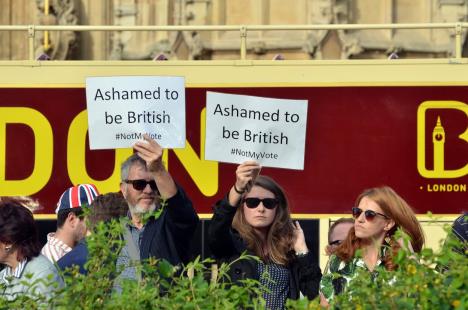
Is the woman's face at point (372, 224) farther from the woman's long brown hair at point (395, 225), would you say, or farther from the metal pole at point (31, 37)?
the metal pole at point (31, 37)

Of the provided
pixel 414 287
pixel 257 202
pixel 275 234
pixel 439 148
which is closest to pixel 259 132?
pixel 257 202

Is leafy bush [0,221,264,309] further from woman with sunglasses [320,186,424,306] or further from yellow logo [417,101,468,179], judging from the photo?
yellow logo [417,101,468,179]

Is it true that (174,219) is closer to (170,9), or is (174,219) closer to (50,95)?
(50,95)

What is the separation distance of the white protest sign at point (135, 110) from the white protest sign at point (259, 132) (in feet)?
0.92

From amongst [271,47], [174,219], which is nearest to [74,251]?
[174,219]

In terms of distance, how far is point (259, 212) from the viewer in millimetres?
10062

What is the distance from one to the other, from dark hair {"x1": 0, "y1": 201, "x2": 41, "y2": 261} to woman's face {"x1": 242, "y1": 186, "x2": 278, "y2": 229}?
1.53 m

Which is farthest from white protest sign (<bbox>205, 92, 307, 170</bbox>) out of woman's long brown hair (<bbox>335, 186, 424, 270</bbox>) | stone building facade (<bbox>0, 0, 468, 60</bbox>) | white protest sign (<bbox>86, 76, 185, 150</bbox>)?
stone building facade (<bbox>0, 0, 468, 60</bbox>)

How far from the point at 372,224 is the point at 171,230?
4.00 ft

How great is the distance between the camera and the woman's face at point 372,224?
934 cm

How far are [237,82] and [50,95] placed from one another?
1.44 metres

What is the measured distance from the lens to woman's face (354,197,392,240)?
30.6ft

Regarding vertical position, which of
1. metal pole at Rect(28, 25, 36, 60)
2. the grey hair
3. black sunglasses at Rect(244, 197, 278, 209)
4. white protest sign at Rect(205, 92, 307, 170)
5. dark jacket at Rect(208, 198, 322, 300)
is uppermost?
metal pole at Rect(28, 25, 36, 60)

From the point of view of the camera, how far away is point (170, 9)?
21.3 meters
